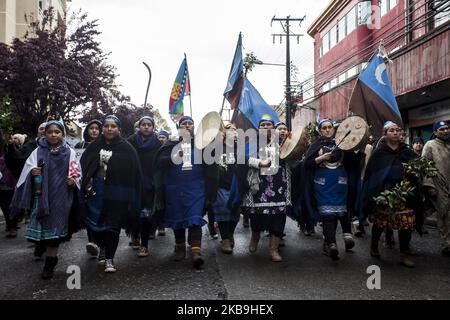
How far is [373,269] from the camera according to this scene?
524 centimetres

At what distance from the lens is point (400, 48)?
1427 cm

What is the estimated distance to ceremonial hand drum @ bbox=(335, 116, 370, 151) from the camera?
18.5 feet

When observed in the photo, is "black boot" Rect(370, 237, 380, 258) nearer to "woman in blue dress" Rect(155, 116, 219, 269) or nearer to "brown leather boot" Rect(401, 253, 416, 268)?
"brown leather boot" Rect(401, 253, 416, 268)

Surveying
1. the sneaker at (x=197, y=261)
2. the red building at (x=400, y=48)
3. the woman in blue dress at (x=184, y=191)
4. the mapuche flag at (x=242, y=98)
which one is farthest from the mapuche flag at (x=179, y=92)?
the sneaker at (x=197, y=261)

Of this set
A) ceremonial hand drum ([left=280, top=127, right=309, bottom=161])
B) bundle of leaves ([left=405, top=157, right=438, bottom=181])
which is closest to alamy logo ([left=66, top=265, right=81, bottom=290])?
ceremonial hand drum ([left=280, top=127, right=309, bottom=161])

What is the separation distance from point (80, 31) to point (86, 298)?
13.4m

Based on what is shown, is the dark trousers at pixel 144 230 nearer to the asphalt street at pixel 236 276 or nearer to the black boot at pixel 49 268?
the asphalt street at pixel 236 276

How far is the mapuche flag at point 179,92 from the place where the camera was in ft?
34.7

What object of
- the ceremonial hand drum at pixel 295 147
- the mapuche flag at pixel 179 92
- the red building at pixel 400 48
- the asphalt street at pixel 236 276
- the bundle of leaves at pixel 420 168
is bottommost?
the asphalt street at pixel 236 276

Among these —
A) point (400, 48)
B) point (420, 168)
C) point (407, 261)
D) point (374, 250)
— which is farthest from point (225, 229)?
point (400, 48)

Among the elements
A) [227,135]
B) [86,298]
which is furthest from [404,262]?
[86,298]

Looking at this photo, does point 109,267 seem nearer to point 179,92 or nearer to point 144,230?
point 144,230

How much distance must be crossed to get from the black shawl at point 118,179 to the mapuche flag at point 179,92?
4.95 meters
